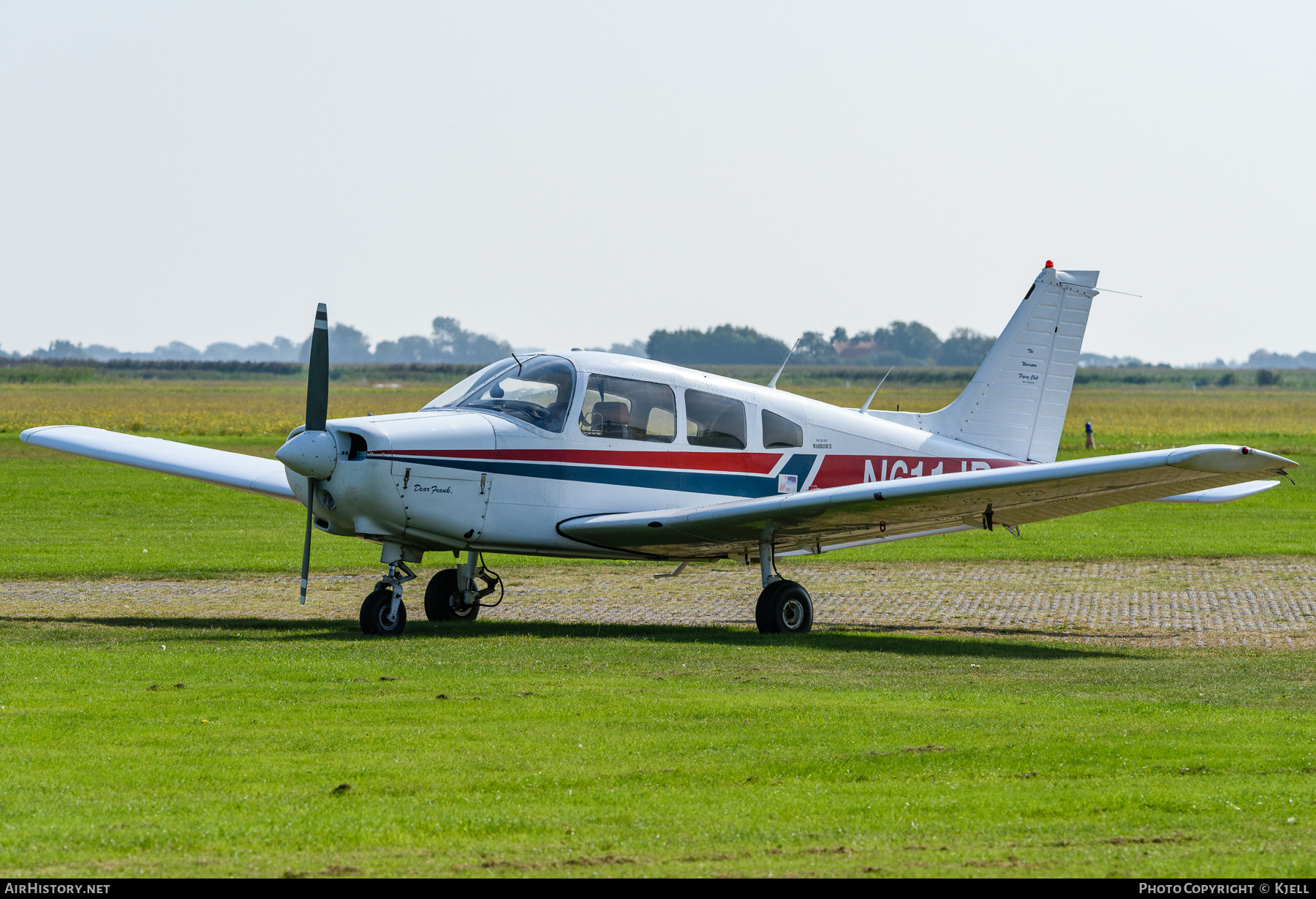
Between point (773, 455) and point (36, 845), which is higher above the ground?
point (773, 455)

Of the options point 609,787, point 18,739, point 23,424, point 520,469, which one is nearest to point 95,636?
point 520,469

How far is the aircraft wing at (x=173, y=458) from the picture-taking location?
1694cm

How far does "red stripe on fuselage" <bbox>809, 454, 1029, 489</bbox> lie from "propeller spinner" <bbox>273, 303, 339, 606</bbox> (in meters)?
5.39

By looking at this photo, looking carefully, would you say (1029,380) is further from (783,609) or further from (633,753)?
(633,753)

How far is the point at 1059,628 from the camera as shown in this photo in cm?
1497

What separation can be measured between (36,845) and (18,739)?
96.6 inches

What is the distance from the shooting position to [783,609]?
563 inches

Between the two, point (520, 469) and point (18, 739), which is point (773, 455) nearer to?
point (520, 469)

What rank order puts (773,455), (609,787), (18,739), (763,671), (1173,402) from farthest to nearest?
1. (1173,402)
2. (773,455)
3. (763,671)
4. (18,739)
5. (609,787)

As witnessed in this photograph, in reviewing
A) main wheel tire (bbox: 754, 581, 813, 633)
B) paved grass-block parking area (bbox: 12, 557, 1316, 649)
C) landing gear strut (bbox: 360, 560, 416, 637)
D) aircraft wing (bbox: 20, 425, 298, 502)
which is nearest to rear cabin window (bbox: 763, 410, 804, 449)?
main wheel tire (bbox: 754, 581, 813, 633)

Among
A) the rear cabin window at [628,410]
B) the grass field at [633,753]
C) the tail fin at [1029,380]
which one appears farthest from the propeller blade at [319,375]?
the tail fin at [1029,380]

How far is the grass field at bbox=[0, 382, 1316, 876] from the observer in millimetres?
6062

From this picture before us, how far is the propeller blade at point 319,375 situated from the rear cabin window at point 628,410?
2620 mm

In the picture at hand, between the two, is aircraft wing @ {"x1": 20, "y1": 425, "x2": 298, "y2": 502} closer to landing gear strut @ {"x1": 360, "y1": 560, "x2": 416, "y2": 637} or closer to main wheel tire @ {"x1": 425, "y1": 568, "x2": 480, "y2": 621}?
main wheel tire @ {"x1": 425, "y1": 568, "x2": 480, "y2": 621}
